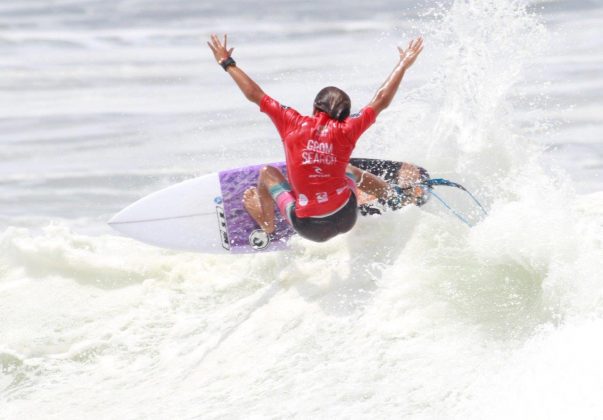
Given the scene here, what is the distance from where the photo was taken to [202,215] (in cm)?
639

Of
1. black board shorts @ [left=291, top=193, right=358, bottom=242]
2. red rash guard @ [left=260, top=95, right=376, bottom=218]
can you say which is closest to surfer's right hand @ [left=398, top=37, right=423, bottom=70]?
red rash guard @ [left=260, top=95, right=376, bottom=218]

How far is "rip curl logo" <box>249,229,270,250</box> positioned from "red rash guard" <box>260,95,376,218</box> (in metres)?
0.73

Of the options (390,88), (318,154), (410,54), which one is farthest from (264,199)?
(410,54)

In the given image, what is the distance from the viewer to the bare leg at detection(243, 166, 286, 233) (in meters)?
5.85

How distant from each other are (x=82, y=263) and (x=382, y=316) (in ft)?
7.36

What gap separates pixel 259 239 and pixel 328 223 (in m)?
0.84

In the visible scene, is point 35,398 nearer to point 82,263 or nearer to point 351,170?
point 82,263

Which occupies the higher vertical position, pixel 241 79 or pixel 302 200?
pixel 241 79

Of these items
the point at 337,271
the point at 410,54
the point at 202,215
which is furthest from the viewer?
the point at 202,215

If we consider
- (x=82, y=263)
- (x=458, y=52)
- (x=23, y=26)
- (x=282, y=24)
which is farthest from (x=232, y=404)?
(x=23, y=26)

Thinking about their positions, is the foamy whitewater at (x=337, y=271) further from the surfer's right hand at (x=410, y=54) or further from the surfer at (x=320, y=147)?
the surfer's right hand at (x=410, y=54)

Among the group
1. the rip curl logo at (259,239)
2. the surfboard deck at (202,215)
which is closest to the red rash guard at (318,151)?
the rip curl logo at (259,239)

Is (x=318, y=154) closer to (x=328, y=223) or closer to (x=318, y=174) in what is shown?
(x=318, y=174)

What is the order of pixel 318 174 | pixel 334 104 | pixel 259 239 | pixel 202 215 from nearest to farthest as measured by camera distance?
pixel 334 104 < pixel 318 174 < pixel 259 239 < pixel 202 215
